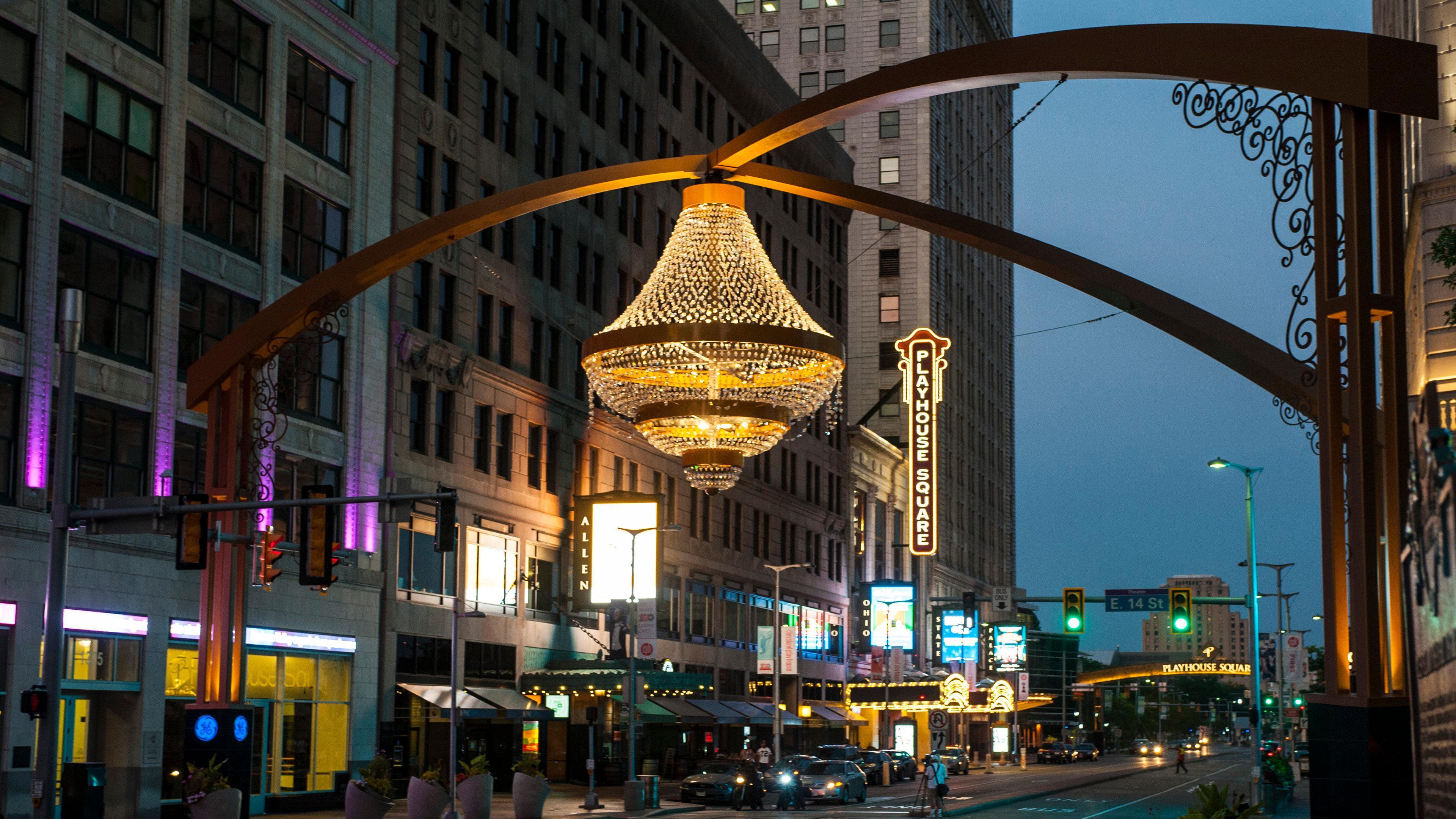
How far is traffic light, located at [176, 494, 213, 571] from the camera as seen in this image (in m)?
24.3

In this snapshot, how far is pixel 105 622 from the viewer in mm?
37656

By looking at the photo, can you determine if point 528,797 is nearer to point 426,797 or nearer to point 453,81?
point 426,797

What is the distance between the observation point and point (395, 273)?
5175cm

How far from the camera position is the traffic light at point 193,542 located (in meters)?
24.3

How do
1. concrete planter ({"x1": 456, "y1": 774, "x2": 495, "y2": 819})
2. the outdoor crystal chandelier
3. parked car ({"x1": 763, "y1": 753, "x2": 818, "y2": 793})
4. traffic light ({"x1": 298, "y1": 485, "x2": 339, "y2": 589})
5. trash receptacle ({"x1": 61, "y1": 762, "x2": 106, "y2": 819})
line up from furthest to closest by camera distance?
parked car ({"x1": 763, "y1": 753, "x2": 818, "y2": 793}) < concrete planter ({"x1": 456, "y1": 774, "x2": 495, "y2": 819}) < trash receptacle ({"x1": 61, "y1": 762, "x2": 106, "y2": 819}) < traffic light ({"x1": 298, "y1": 485, "x2": 339, "y2": 589}) < the outdoor crystal chandelier

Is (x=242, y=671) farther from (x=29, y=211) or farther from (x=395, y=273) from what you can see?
(x=395, y=273)

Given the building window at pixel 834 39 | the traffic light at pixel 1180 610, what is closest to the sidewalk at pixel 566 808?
the traffic light at pixel 1180 610

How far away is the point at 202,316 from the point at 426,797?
13991 mm

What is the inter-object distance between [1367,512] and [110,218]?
32429 mm

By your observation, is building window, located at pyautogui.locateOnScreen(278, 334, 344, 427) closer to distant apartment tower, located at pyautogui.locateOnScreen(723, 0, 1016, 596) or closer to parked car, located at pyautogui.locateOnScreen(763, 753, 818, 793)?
parked car, located at pyautogui.locateOnScreen(763, 753, 818, 793)

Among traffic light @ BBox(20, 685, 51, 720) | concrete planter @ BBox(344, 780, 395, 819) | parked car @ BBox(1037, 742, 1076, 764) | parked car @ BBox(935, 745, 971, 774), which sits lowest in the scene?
parked car @ BBox(1037, 742, 1076, 764)

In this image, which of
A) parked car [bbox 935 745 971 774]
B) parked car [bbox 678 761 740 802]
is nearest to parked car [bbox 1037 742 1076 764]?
parked car [bbox 935 745 971 774]

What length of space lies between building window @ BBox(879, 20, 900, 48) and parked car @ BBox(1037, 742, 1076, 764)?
182 ft

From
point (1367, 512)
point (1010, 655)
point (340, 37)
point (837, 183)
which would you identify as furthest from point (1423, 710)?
point (1010, 655)
